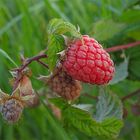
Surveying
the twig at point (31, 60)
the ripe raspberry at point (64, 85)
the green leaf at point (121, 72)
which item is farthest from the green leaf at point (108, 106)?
the twig at point (31, 60)

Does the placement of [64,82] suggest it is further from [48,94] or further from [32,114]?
[32,114]

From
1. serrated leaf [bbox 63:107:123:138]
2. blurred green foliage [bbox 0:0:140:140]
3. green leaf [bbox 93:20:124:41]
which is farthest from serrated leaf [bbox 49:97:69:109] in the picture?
green leaf [bbox 93:20:124:41]

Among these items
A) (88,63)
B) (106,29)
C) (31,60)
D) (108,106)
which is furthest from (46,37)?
(88,63)

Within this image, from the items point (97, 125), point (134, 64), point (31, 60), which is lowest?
point (134, 64)

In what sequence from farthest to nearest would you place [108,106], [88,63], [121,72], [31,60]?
1. [121,72]
2. [108,106]
3. [31,60]
4. [88,63]

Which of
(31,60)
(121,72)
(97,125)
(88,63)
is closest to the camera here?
(88,63)

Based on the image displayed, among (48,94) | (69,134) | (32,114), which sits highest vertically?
(48,94)

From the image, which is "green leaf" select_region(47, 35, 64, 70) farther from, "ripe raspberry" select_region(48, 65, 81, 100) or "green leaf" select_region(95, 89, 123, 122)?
"green leaf" select_region(95, 89, 123, 122)

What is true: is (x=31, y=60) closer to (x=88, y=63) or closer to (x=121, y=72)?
(x=88, y=63)

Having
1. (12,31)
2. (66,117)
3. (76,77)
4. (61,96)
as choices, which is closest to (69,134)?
(66,117)
